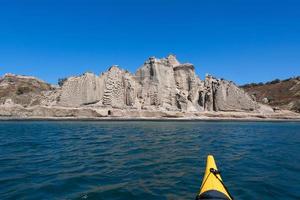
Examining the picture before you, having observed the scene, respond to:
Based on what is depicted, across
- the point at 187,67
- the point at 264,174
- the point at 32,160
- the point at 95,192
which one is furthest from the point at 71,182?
the point at 187,67

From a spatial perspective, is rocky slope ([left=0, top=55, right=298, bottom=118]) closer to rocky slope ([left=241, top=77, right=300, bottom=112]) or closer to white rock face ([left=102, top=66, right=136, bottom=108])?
white rock face ([left=102, top=66, right=136, bottom=108])

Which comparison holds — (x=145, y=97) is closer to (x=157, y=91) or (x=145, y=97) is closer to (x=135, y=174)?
(x=157, y=91)

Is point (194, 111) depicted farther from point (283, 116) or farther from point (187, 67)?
point (283, 116)

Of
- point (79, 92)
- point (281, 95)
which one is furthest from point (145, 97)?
point (281, 95)

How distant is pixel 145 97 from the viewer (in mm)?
84062

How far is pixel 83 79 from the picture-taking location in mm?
82562

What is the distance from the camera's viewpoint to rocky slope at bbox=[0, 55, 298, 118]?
77875 millimetres

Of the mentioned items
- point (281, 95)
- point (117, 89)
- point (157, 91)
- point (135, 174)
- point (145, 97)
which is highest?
point (281, 95)

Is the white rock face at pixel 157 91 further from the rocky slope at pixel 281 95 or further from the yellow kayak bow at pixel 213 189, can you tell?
the yellow kayak bow at pixel 213 189

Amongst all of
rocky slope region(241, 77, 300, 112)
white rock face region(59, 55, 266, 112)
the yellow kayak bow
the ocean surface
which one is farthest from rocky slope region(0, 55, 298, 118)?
the yellow kayak bow

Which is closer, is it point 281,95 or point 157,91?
point 157,91

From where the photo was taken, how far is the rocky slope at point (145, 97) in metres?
77.9

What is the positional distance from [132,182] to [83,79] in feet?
246

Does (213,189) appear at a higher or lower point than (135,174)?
higher
